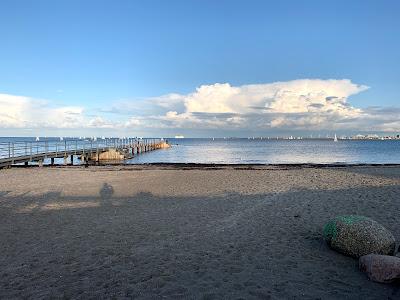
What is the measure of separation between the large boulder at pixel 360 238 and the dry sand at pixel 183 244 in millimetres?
230

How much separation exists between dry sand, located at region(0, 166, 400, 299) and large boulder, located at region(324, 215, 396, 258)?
23 cm

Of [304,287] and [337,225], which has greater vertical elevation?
[337,225]

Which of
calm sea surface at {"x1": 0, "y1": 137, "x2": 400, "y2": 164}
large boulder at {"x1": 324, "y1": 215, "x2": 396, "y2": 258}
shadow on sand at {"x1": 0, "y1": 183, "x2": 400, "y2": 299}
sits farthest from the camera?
calm sea surface at {"x1": 0, "y1": 137, "x2": 400, "y2": 164}

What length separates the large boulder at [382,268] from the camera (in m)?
5.07

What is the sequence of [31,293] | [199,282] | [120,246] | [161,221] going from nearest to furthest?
[31,293], [199,282], [120,246], [161,221]

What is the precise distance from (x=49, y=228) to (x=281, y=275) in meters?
5.44

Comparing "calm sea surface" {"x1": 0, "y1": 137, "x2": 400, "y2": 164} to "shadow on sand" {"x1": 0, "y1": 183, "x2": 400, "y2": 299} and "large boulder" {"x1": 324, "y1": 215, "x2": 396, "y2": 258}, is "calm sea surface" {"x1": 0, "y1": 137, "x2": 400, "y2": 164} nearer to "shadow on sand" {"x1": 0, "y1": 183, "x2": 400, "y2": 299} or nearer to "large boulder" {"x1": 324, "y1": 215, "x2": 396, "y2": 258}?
"shadow on sand" {"x1": 0, "y1": 183, "x2": 400, "y2": 299}

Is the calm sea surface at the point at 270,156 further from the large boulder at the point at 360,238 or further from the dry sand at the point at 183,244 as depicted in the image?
the large boulder at the point at 360,238

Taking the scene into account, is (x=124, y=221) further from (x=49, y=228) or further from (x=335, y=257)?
(x=335, y=257)

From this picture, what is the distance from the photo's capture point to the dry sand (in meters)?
5.00

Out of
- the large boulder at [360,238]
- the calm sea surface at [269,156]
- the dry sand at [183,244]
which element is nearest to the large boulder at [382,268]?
the dry sand at [183,244]

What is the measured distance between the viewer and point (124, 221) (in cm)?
898

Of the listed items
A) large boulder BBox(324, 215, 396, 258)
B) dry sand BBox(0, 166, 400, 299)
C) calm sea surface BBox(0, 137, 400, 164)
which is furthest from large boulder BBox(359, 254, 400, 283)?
calm sea surface BBox(0, 137, 400, 164)

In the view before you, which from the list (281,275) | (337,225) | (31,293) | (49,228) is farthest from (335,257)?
(49,228)
